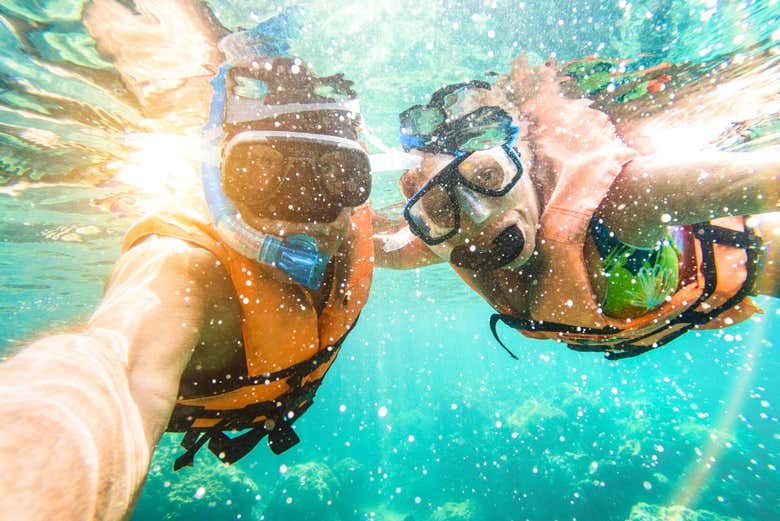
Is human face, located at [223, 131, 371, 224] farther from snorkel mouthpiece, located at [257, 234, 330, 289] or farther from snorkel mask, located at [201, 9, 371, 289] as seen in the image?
snorkel mouthpiece, located at [257, 234, 330, 289]

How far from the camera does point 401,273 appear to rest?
2684cm

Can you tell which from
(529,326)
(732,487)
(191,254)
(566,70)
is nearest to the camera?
(191,254)

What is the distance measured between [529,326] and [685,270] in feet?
5.58

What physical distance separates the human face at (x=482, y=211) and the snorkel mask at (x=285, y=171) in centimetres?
77

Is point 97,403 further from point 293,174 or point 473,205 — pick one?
point 473,205

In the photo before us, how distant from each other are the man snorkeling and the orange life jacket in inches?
0.5

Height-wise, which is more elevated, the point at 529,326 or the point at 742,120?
the point at 742,120

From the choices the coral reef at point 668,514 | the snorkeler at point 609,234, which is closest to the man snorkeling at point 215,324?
the snorkeler at point 609,234

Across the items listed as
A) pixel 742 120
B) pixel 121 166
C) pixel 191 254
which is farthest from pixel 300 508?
pixel 742 120

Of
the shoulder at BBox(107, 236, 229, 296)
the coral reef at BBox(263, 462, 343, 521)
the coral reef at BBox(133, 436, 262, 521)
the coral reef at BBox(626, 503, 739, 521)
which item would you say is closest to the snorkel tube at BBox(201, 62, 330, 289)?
the shoulder at BBox(107, 236, 229, 296)

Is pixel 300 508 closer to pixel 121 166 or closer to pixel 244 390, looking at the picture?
pixel 121 166

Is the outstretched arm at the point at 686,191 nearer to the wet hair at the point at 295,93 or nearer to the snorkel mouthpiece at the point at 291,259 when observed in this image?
the snorkel mouthpiece at the point at 291,259

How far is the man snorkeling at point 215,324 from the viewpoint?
1322mm

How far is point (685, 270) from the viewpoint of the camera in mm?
3791
